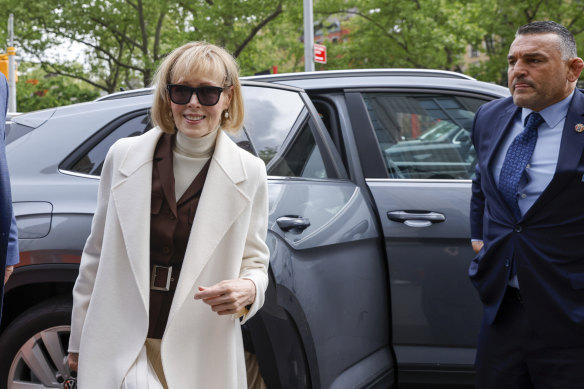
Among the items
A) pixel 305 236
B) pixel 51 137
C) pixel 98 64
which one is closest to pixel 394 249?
pixel 305 236

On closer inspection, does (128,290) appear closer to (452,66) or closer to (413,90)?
(413,90)

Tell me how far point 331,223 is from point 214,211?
96 centimetres

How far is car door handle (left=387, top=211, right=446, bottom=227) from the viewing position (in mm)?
3096

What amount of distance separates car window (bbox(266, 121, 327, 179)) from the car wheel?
A: 1.08m

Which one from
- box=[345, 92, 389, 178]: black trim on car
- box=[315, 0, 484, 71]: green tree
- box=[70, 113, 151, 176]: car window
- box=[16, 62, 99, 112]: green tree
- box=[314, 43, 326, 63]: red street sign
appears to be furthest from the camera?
box=[16, 62, 99, 112]: green tree

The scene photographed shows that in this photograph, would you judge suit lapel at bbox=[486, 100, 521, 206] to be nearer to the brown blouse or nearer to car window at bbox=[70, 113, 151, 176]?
the brown blouse

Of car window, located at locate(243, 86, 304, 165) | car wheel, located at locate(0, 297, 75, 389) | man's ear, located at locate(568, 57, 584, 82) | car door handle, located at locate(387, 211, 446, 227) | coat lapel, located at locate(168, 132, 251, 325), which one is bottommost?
car wheel, located at locate(0, 297, 75, 389)

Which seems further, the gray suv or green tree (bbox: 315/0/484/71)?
green tree (bbox: 315/0/484/71)

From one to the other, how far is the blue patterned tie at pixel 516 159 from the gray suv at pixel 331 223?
0.64 meters

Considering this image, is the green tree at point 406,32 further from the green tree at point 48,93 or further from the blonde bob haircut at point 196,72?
the blonde bob haircut at point 196,72

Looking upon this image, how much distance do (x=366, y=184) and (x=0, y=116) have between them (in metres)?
1.65

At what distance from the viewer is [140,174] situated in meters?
1.98

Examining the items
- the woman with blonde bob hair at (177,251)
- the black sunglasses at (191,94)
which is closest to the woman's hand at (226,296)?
the woman with blonde bob hair at (177,251)

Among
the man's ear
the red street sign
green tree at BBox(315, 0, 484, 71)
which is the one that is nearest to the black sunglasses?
the man's ear
